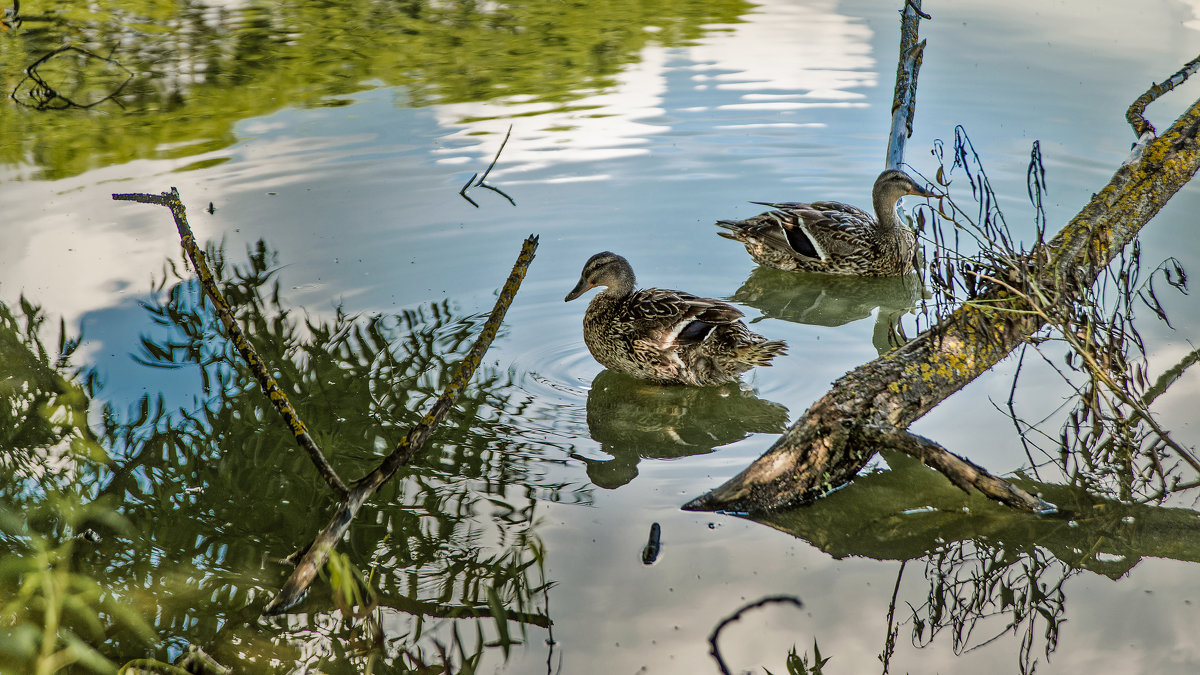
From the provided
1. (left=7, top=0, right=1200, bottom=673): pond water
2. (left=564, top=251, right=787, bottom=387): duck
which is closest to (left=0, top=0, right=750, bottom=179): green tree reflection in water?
(left=7, top=0, right=1200, bottom=673): pond water

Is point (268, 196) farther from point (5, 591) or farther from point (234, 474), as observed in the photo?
point (5, 591)

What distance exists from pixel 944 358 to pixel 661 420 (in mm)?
1580

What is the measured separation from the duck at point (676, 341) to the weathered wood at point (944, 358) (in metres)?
1.14

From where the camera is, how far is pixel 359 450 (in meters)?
4.84

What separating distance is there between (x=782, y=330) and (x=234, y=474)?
3.54 m

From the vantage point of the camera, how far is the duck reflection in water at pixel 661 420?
4.91 m

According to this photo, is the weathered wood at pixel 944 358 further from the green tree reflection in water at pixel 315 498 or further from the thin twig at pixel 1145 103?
the green tree reflection in water at pixel 315 498

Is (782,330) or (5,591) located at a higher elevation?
(782,330)

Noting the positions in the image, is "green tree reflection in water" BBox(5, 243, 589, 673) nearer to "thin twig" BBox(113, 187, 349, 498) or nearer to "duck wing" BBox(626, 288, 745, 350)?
"thin twig" BBox(113, 187, 349, 498)

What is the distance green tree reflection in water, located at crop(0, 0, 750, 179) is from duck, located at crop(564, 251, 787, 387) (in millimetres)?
5430

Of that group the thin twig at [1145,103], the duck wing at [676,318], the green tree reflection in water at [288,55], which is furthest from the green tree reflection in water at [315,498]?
the green tree reflection in water at [288,55]

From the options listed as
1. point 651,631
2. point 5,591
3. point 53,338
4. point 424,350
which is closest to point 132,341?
point 53,338

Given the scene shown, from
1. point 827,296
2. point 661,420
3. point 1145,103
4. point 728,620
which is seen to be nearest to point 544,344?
point 661,420

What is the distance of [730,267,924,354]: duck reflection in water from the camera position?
677cm
